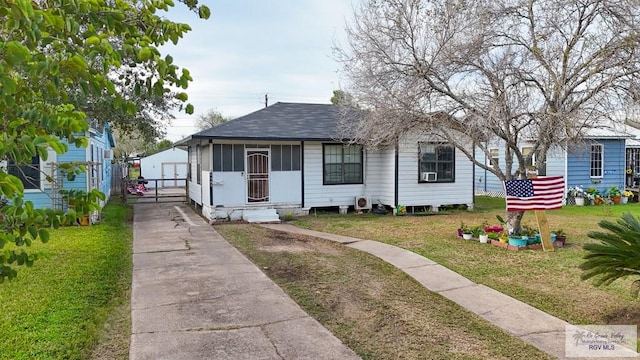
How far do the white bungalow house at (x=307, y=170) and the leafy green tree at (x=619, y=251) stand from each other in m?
7.49

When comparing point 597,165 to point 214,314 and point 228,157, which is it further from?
point 214,314

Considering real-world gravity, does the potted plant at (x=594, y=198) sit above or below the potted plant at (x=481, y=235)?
above

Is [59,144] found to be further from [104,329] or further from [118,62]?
[104,329]

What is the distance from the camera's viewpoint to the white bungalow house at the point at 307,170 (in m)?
12.6

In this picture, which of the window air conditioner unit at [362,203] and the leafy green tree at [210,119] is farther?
the leafy green tree at [210,119]

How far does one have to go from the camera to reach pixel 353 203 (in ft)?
46.4

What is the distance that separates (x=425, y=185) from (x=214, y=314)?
10626 mm

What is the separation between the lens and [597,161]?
18.1 meters

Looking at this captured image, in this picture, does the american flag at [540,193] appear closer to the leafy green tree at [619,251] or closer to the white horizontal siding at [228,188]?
the leafy green tree at [619,251]

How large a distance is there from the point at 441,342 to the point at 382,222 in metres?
8.11

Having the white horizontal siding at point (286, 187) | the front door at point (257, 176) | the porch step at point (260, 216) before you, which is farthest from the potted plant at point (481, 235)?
the front door at point (257, 176)

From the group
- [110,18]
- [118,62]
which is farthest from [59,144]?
[110,18]

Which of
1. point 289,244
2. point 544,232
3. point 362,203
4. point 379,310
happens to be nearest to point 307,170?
point 362,203

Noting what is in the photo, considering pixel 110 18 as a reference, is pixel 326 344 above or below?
below
